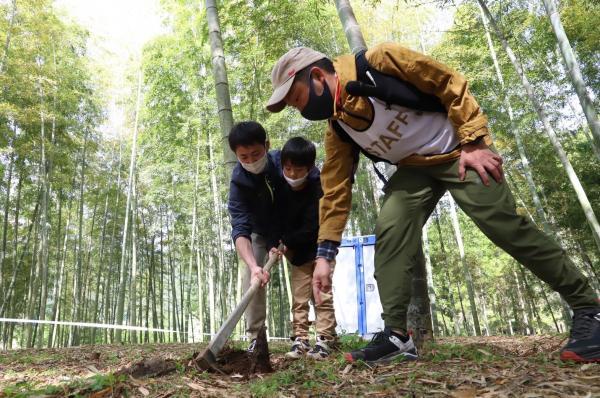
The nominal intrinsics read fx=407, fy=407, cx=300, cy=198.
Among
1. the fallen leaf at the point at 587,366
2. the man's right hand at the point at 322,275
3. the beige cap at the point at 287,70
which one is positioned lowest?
the fallen leaf at the point at 587,366

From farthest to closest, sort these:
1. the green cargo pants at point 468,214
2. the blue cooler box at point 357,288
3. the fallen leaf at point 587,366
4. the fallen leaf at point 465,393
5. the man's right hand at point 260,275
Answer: the blue cooler box at point 357,288 → the man's right hand at point 260,275 → the green cargo pants at point 468,214 → the fallen leaf at point 587,366 → the fallen leaf at point 465,393

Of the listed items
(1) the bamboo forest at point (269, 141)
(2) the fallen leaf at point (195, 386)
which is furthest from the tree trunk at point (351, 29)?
(2) the fallen leaf at point (195, 386)

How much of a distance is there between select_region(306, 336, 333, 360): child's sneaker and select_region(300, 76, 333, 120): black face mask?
4.24 feet

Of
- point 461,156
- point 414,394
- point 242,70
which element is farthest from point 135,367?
point 242,70

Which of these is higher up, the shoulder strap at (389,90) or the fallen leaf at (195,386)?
A: the shoulder strap at (389,90)

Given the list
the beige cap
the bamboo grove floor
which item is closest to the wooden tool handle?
the bamboo grove floor

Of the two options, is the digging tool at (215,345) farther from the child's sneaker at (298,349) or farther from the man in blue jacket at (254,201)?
the child's sneaker at (298,349)

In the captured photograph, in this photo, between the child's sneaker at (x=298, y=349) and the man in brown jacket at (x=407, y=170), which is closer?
the man in brown jacket at (x=407, y=170)

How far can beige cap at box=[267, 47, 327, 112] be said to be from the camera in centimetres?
171

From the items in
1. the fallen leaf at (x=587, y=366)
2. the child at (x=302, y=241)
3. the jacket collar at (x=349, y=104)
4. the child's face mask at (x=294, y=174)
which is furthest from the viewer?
the child at (x=302, y=241)

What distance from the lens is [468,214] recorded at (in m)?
1.70

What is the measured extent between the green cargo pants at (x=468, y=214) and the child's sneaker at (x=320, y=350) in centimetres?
60

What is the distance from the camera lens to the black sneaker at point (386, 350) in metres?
1.75

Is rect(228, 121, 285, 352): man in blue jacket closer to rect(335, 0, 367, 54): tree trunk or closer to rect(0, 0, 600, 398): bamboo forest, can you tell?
rect(0, 0, 600, 398): bamboo forest
